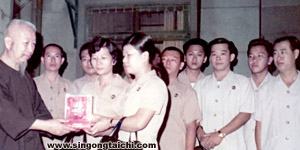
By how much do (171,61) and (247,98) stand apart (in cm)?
114

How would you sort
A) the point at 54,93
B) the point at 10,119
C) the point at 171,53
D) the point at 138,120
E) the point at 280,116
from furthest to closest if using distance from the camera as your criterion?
1. the point at 54,93
2. the point at 171,53
3. the point at 280,116
4. the point at 10,119
5. the point at 138,120

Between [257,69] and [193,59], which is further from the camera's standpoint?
[193,59]

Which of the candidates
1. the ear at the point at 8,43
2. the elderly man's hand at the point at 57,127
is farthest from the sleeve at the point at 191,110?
the ear at the point at 8,43

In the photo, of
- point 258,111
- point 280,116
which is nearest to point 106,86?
point 258,111

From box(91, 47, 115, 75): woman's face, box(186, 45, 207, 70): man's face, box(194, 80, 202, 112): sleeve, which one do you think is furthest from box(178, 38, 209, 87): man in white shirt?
box(91, 47, 115, 75): woman's face

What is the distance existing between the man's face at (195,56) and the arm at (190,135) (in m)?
0.99

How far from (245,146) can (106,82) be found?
2041 mm

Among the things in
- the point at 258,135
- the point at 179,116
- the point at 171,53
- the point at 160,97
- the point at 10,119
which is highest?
the point at 171,53

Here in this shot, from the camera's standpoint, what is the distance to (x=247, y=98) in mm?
3982

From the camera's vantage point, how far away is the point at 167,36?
22.5 feet

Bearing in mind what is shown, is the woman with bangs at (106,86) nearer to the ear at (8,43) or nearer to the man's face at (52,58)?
the ear at (8,43)

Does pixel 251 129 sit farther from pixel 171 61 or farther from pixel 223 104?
pixel 171 61

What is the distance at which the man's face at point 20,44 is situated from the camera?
301cm

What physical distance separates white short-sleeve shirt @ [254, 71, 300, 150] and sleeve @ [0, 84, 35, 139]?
9.41ft
